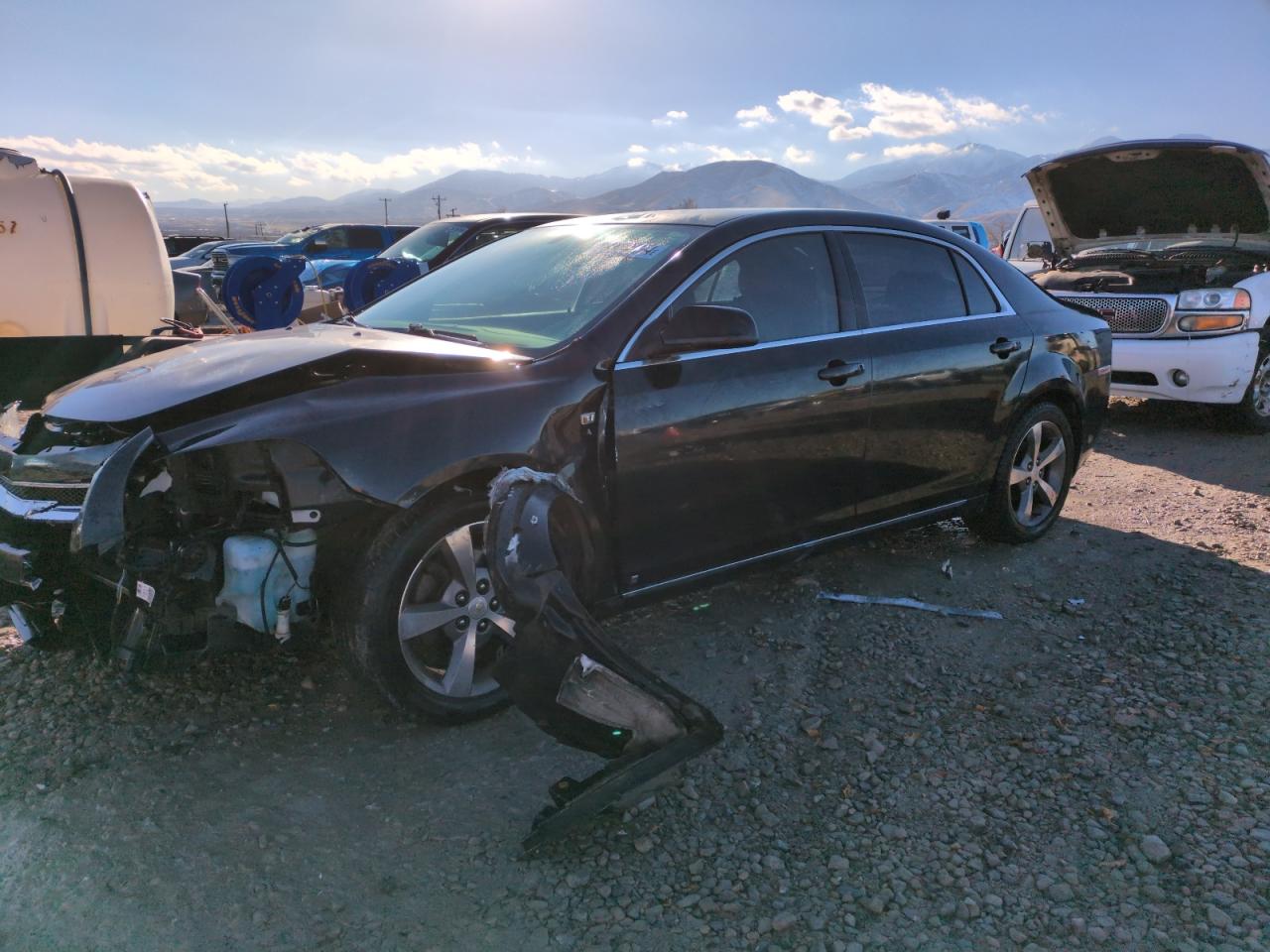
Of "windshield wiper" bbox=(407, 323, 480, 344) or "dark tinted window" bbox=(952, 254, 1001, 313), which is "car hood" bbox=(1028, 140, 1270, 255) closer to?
"dark tinted window" bbox=(952, 254, 1001, 313)

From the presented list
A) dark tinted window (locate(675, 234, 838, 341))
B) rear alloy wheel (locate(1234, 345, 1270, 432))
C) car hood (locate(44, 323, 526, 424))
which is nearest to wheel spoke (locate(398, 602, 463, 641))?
car hood (locate(44, 323, 526, 424))

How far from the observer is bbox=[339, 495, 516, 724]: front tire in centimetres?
281

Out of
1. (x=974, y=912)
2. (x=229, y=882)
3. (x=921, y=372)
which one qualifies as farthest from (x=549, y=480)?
(x=921, y=372)

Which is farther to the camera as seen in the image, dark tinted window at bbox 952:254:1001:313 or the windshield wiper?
dark tinted window at bbox 952:254:1001:313

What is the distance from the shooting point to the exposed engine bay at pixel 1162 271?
7.82 m

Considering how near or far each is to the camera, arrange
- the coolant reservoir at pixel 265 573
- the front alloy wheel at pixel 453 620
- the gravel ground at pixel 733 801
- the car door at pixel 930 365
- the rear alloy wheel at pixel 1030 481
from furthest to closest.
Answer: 1. the rear alloy wheel at pixel 1030 481
2. the car door at pixel 930 365
3. the front alloy wheel at pixel 453 620
4. the coolant reservoir at pixel 265 573
5. the gravel ground at pixel 733 801

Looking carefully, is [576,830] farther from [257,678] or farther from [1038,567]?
[1038,567]

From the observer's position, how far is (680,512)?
3.34 meters

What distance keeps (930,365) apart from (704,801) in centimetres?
232

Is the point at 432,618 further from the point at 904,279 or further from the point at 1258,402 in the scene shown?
the point at 1258,402

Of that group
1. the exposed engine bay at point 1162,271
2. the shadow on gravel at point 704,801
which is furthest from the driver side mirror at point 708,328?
the exposed engine bay at point 1162,271

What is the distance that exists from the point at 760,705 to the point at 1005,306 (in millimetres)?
2568

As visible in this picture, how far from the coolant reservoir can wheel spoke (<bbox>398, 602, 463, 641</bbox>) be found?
305 millimetres

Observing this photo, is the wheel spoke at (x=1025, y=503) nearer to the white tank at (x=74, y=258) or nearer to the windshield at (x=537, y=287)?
the windshield at (x=537, y=287)
